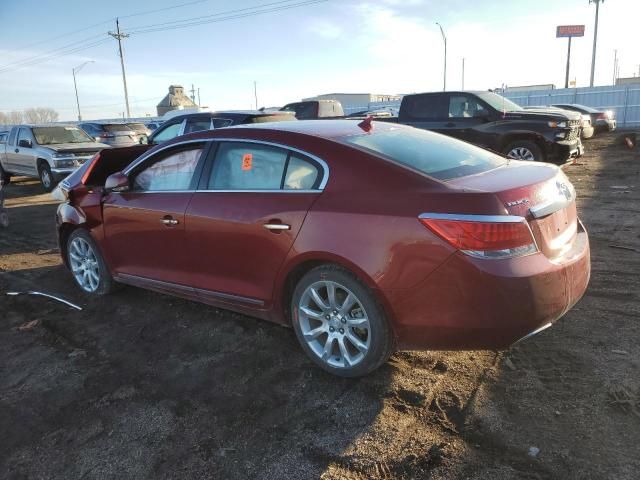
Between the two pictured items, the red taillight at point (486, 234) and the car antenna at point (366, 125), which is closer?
the red taillight at point (486, 234)

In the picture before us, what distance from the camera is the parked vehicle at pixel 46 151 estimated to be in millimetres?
13062

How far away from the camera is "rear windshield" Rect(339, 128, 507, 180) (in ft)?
10.7

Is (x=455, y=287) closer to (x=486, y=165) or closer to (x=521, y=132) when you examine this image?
(x=486, y=165)

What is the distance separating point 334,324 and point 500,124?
9.19m

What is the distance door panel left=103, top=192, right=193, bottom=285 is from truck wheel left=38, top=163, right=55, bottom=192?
9.84 metres

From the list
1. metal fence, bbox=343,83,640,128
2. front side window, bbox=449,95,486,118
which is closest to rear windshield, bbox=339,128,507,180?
front side window, bbox=449,95,486,118

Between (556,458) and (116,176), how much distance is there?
385cm

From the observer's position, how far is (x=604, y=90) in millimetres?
30734

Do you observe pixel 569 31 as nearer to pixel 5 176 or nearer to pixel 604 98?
pixel 604 98

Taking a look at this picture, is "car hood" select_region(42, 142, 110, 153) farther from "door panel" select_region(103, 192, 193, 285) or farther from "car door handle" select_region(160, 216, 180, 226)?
"car door handle" select_region(160, 216, 180, 226)

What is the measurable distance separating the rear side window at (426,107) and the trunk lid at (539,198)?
28.6 feet

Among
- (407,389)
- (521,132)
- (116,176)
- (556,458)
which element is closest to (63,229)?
(116,176)

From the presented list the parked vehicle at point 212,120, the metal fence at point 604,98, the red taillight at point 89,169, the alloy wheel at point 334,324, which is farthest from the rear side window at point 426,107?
the metal fence at point 604,98

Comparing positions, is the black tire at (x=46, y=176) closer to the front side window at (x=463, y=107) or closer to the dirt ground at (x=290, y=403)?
the dirt ground at (x=290, y=403)
